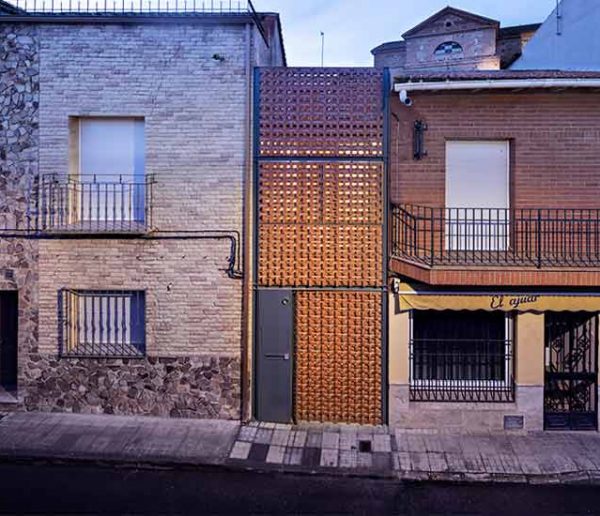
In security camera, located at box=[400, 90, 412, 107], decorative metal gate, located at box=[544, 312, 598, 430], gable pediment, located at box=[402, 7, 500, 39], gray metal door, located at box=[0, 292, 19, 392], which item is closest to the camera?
security camera, located at box=[400, 90, 412, 107]

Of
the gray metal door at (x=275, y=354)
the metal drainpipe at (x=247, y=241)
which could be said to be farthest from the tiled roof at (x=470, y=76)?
the gray metal door at (x=275, y=354)

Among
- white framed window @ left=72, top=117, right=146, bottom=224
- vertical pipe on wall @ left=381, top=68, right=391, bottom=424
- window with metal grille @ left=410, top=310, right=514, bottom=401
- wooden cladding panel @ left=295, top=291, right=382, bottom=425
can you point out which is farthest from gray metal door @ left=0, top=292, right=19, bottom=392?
window with metal grille @ left=410, top=310, right=514, bottom=401

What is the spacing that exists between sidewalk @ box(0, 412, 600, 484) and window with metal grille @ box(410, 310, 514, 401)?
873 millimetres

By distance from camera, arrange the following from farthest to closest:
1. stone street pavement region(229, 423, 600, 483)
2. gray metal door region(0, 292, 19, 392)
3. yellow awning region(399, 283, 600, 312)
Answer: gray metal door region(0, 292, 19, 392) < yellow awning region(399, 283, 600, 312) < stone street pavement region(229, 423, 600, 483)

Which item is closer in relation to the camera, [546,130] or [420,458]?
[420,458]

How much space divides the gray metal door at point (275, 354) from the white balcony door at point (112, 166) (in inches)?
108

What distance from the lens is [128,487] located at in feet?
23.9

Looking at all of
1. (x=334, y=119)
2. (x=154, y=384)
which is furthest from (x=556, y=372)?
(x=154, y=384)

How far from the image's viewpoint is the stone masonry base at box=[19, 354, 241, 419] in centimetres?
945

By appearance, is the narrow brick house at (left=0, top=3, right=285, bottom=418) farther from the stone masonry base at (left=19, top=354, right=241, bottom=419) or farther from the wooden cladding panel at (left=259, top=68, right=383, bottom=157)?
the wooden cladding panel at (left=259, top=68, right=383, bottom=157)

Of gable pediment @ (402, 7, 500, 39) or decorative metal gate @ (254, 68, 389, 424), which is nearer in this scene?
decorative metal gate @ (254, 68, 389, 424)

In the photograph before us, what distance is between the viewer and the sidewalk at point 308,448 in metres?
7.95

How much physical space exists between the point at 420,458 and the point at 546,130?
19.1 feet

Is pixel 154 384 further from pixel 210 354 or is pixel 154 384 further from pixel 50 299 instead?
pixel 50 299
